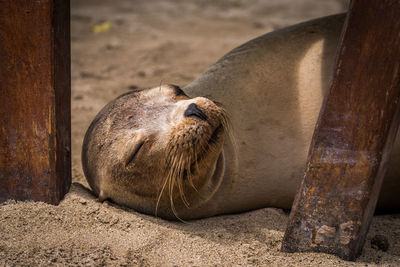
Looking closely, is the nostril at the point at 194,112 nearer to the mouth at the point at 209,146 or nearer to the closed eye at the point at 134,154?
the mouth at the point at 209,146

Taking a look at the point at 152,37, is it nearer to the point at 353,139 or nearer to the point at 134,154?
the point at 134,154

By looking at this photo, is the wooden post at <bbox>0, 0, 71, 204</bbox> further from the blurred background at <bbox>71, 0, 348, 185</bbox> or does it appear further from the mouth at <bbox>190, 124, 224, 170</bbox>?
the blurred background at <bbox>71, 0, 348, 185</bbox>

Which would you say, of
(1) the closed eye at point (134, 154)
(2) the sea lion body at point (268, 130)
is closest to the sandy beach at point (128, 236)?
(2) the sea lion body at point (268, 130)

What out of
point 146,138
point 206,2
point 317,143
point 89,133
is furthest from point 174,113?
point 206,2

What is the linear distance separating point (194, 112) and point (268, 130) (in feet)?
1.97

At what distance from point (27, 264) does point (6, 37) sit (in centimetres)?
106

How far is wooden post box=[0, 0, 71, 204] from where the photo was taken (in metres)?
2.17

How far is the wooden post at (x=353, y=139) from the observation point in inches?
71.8

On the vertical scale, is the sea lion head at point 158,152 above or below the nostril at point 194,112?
below

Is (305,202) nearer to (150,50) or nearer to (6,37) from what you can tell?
(6,37)

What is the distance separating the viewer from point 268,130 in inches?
108

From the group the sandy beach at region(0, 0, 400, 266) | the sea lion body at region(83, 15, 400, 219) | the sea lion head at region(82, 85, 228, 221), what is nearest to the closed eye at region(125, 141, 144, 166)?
the sea lion head at region(82, 85, 228, 221)

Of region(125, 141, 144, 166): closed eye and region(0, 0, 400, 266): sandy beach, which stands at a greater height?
region(125, 141, 144, 166): closed eye

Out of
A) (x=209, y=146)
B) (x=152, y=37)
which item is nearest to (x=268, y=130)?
(x=209, y=146)
